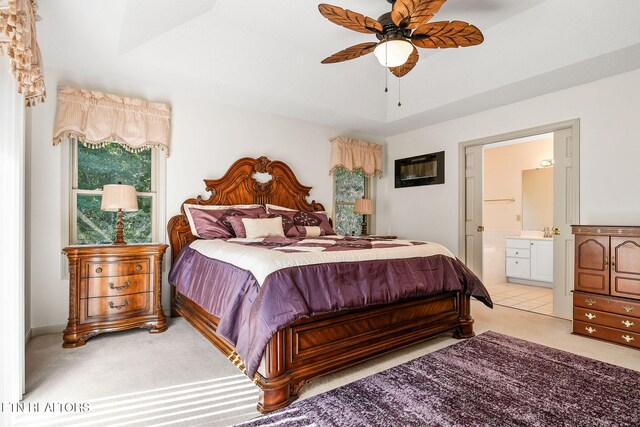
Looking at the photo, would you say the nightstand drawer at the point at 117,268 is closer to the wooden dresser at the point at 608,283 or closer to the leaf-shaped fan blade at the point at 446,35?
the leaf-shaped fan blade at the point at 446,35

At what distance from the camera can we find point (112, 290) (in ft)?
9.82

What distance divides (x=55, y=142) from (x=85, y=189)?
50 centimetres

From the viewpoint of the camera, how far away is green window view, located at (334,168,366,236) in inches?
211

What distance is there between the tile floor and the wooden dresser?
831 millimetres

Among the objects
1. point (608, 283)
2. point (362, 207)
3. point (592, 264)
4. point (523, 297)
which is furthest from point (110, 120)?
point (523, 297)

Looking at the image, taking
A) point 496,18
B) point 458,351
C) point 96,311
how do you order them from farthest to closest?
point 496,18 < point 96,311 < point 458,351

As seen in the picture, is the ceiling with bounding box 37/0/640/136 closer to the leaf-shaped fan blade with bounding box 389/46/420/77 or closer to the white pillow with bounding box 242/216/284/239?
the leaf-shaped fan blade with bounding box 389/46/420/77

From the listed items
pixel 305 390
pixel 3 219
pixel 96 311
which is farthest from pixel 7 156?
pixel 305 390

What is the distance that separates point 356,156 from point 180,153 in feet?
8.47

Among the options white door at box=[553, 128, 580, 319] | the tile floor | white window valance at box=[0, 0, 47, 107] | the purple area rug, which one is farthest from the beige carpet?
white window valance at box=[0, 0, 47, 107]

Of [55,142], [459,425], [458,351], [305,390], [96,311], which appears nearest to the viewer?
[459,425]

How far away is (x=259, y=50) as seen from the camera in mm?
3660

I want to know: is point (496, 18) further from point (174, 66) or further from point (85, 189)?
point (85, 189)

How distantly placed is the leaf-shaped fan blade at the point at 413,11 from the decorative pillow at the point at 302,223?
7.72 feet
